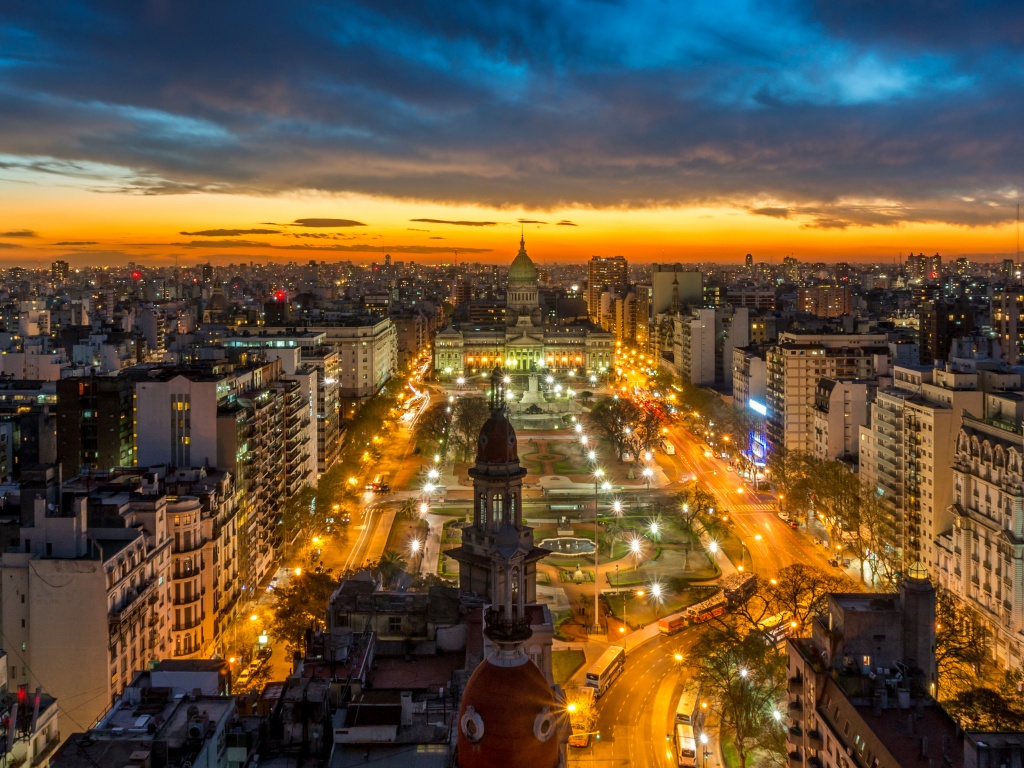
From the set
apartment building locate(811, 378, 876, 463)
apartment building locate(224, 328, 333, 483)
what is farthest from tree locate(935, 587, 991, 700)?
apartment building locate(224, 328, 333, 483)

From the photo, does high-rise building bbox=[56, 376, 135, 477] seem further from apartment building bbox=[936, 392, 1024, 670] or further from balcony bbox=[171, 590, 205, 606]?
apartment building bbox=[936, 392, 1024, 670]

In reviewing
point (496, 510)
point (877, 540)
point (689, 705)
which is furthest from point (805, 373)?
point (496, 510)

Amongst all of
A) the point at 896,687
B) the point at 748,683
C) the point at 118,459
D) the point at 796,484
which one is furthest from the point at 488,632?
the point at 796,484

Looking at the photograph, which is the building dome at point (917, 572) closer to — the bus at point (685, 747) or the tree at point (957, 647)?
the tree at point (957, 647)

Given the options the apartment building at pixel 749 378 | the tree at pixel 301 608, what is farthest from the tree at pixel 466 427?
the tree at pixel 301 608

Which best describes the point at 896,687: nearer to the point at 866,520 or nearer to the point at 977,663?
the point at 977,663

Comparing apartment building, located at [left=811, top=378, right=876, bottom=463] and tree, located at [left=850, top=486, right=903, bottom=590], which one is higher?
apartment building, located at [left=811, top=378, right=876, bottom=463]
